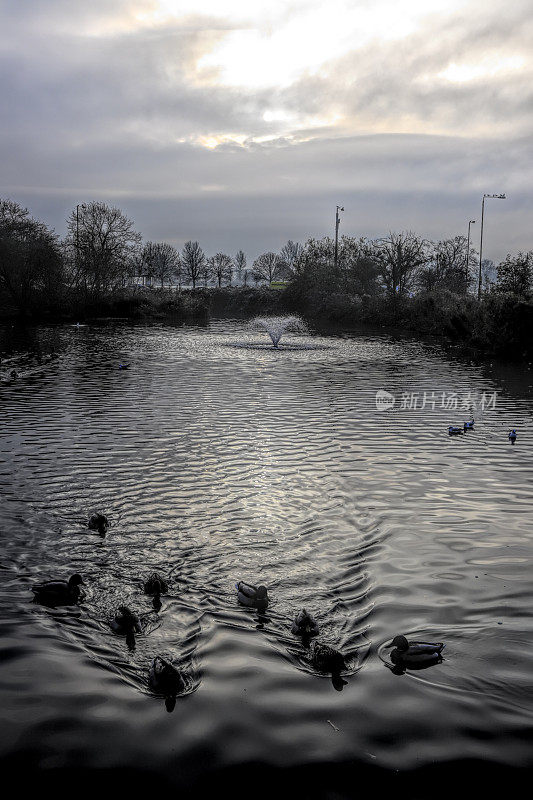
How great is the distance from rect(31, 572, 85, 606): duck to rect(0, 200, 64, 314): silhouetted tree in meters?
56.8

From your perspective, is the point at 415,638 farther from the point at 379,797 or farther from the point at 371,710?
the point at 379,797

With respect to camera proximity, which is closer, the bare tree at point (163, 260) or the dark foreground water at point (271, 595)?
the dark foreground water at point (271, 595)

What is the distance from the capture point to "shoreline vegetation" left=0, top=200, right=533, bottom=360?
44156mm

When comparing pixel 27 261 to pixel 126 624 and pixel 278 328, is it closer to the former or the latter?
pixel 278 328

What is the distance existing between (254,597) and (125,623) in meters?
1.54

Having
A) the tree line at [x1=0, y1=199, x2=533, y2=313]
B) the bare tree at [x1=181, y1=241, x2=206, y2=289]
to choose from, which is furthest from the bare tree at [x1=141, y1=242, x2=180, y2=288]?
the tree line at [x1=0, y1=199, x2=533, y2=313]

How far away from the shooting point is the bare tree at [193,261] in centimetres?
13475

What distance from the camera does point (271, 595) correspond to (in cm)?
811

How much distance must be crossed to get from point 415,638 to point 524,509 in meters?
5.00

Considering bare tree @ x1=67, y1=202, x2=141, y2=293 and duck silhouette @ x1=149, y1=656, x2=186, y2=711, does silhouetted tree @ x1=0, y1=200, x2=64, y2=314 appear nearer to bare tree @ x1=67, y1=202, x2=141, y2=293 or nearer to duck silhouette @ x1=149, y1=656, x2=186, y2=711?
bare tree @ x1=67, y1=202, x2=141, y2=293

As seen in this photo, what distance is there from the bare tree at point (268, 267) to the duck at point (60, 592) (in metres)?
131

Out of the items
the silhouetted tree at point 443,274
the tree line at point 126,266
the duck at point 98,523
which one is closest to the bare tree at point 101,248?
the tree line at point 126,266

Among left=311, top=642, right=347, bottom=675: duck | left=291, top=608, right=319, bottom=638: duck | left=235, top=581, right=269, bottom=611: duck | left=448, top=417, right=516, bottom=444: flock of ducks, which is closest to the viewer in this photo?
left=311, top=642, right=347, bottom=675: duck

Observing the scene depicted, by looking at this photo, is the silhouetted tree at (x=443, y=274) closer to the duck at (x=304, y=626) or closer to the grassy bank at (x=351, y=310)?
the grassy bank at (x=351, y=310)
